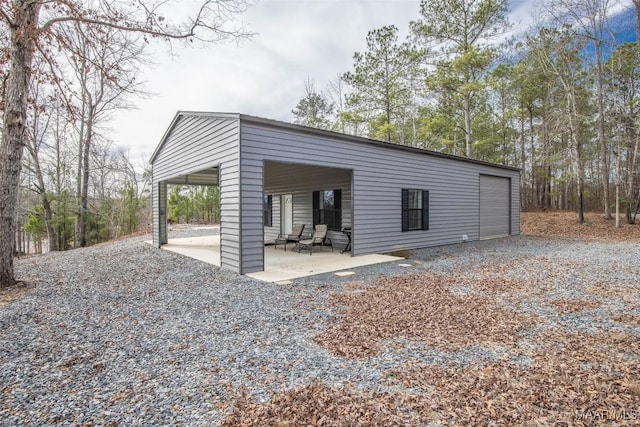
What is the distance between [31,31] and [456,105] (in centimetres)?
1872

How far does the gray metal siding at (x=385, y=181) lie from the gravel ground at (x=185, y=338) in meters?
2.16

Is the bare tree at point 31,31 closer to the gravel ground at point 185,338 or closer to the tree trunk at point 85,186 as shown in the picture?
the gravel ground at point 185,338

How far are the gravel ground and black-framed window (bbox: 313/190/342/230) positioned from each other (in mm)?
3549

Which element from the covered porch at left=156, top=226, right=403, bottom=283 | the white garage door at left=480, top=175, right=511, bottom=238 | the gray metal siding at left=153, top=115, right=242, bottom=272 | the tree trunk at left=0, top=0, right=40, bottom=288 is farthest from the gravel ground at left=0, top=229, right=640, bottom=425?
the white garage door at left=480, top=175, right=511, bottom=238

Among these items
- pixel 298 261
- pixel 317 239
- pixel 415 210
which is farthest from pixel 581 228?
pixel 298 261

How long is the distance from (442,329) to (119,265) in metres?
7.23

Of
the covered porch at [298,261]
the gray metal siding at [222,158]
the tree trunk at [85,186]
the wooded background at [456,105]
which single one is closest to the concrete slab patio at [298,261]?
the covered porch at [298,261]

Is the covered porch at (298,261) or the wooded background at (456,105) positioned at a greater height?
the wooded background at (456,105)

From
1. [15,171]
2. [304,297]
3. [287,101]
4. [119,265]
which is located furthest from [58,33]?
[287,101]

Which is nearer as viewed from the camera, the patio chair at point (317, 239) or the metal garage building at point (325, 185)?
the metal garage building at point (325, 185)

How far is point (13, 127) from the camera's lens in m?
5.47

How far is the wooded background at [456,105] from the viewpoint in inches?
572

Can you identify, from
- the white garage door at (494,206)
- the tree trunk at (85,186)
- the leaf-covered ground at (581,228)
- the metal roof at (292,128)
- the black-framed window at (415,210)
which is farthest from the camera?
the tree trunk at (85,186)

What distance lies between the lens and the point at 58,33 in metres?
6.09
